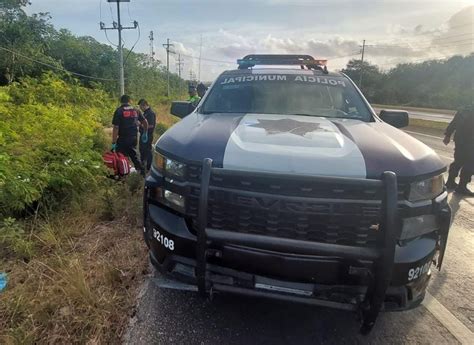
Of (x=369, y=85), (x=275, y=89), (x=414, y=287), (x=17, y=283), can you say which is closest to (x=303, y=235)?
(x=414, y=287)

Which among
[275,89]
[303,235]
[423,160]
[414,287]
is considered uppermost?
[275,89]

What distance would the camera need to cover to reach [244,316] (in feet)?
8.93

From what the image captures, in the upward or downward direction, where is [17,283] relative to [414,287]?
downward

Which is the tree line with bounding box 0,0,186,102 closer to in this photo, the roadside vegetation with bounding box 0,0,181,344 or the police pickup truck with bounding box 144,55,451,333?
the roadside vegetation with bounding box 0,0,181,344

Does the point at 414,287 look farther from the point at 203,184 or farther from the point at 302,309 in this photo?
the point at 203,184

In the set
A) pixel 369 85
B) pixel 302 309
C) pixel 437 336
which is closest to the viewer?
pixel 437 336

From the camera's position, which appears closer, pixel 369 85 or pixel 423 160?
pixel 423 160

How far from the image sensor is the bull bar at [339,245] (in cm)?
192

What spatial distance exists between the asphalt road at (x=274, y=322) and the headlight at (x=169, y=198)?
35.4 inches

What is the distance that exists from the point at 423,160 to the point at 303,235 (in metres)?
0.89

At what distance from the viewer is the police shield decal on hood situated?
79.4 inches

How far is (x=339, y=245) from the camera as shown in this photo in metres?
1.98

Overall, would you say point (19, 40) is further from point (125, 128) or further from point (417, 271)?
point (417, 271)

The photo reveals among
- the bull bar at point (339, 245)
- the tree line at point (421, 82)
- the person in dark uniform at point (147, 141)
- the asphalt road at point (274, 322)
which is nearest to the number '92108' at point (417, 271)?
the bull bar at point (339, 245)
